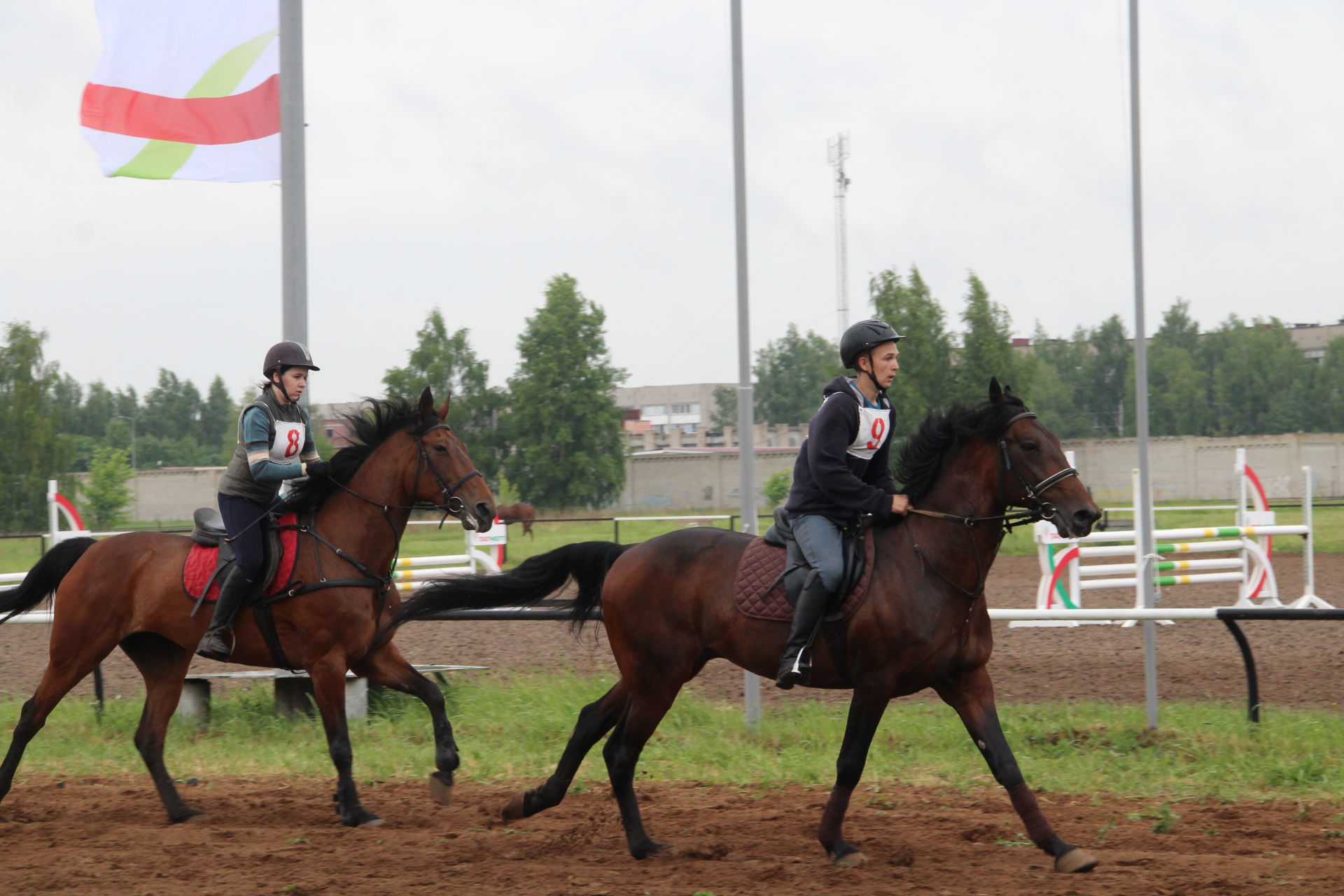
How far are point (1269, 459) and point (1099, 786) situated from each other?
157 feet

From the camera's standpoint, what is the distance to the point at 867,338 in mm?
5582

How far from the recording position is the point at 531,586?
6.45m

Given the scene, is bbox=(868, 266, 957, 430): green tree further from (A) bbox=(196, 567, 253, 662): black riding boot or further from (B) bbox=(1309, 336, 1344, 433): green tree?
(B) bbox=(1309, 336, 1344, 433): green tree

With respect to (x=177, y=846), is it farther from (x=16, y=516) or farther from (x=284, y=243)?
(x=16, y=516)

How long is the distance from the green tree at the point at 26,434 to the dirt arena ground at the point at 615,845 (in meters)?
37.1

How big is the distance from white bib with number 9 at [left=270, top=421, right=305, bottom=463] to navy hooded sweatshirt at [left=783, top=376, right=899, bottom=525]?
9.87 feet

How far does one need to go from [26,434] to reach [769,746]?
40.5m

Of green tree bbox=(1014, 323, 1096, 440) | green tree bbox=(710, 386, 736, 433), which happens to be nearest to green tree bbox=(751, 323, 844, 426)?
green tree bbox=(710, 386, 736, 433)

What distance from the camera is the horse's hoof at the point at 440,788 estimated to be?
642 cm

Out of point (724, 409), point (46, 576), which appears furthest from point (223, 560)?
point (724, 409)

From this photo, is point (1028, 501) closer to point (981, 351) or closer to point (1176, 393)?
point (981, 351)

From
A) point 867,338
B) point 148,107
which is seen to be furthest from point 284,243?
point 867,338

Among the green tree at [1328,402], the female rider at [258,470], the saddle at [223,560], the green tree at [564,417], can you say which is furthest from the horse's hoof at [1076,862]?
the green tree at [1328,402]

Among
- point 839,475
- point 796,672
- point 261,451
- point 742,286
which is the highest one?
point 742,286
